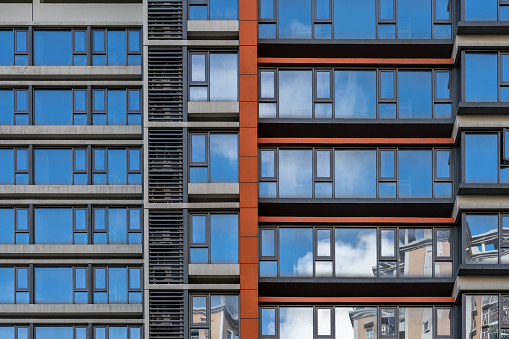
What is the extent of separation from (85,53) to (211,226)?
948 cm

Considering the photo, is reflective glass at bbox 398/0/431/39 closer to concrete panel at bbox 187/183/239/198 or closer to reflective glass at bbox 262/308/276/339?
concrete panel at bbox 187/183/239/198

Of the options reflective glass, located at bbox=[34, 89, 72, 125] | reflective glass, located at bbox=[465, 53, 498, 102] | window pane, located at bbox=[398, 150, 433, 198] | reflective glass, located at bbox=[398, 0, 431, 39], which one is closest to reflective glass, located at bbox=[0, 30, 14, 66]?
reflective glass, located at bbox=[34, 89, 72, 125]

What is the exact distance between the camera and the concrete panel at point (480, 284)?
87.6 ft

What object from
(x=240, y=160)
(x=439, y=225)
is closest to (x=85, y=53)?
(x=240, y=160)

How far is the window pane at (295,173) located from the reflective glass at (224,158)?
173 cm

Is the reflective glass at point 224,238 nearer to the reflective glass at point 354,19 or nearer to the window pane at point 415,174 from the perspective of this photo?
the window pane at point 415,174

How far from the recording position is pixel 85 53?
101ft

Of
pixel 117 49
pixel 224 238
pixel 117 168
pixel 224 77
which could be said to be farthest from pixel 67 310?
pixel 224 77

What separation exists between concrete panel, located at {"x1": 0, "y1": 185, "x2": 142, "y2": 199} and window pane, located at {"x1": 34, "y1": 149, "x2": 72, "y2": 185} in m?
0.49

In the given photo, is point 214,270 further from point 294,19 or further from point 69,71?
point 69,71

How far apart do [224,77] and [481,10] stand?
10022 millimetres

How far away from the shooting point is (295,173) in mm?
27828

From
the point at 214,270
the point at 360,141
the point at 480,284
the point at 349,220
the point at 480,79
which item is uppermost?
the point at 480,79

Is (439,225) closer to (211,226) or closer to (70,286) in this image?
(211,226)
